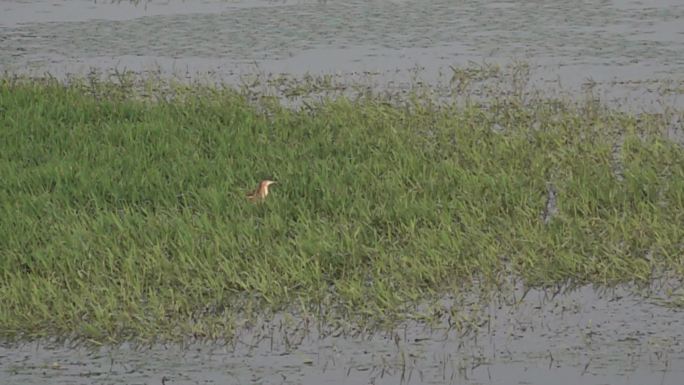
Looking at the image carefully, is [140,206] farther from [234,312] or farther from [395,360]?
[395,360]

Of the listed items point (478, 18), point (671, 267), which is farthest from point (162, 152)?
point (478, 18)

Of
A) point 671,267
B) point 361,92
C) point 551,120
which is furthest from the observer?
point 361,92

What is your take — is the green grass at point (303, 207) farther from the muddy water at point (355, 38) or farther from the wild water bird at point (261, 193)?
the muddy water at point (355, 38)

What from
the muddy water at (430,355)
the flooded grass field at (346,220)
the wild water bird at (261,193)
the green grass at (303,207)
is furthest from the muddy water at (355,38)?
the muddy water at (430,355)

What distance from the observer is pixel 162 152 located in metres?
11.3

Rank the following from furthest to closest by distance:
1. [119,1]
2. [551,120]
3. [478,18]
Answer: [119,1], [478,18], [551,120]

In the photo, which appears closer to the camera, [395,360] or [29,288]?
[395,360]

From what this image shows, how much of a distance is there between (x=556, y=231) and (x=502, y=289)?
34.6 inches

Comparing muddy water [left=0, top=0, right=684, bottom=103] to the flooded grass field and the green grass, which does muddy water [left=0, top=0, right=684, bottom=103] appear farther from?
the green grass

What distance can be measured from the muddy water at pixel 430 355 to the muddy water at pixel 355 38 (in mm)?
5775

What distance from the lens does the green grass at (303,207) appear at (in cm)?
851

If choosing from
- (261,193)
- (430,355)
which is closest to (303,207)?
(261,193)

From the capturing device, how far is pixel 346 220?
378 inches

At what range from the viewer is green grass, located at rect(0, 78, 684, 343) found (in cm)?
851
